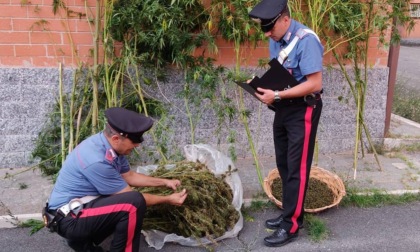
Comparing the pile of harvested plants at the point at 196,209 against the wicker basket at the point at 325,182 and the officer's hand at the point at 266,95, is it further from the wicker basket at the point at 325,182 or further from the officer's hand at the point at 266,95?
the officer's hand at the point at 266,95

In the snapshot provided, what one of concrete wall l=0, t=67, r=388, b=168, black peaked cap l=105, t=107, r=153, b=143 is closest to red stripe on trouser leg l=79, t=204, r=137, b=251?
black peaked cap l=105, t=107, r=153, b=143

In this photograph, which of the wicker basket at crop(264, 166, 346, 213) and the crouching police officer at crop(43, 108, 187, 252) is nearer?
the crouching police officer at crop(43, 108, 187, 252)

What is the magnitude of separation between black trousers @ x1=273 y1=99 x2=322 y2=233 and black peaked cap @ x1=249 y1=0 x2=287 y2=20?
2.30 ft

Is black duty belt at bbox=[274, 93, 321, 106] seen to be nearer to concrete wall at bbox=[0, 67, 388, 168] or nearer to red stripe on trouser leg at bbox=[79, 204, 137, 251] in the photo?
red stripe on trouser leg at bbox=[79, 204, 137, 251]

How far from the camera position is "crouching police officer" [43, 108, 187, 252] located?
280 centimetres

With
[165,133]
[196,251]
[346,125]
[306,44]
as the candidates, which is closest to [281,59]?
[306,44]

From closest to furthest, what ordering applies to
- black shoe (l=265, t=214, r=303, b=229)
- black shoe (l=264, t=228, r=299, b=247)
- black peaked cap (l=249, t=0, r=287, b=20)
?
black peaked cap (l=249, t=0, r=287, b=20) < black shoe (l=264, t=228, r=299, b=247) < black shoe (l=265, t=214, r=303, b=229)

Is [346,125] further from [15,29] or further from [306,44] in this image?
[15,29]

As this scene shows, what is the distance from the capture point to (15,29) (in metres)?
4.40

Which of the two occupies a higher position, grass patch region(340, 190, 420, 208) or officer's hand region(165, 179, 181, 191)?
officer's hand region(165, 179, 181, 191)

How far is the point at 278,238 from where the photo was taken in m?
3.43

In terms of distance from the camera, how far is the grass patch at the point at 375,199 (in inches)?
163

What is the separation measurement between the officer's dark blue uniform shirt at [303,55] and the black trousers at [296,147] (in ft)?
Result: 0.86

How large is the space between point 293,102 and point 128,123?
1.26 m
